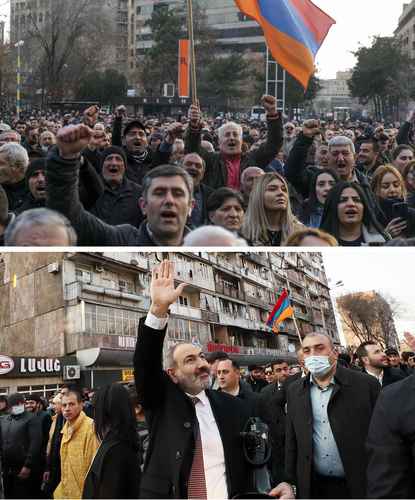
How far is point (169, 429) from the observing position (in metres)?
4.02

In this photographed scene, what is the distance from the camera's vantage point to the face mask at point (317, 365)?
4.30 m

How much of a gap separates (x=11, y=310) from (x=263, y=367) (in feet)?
4.87

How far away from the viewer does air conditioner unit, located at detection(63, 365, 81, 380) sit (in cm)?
394

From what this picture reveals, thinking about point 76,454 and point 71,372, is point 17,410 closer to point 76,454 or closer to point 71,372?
point 71,372

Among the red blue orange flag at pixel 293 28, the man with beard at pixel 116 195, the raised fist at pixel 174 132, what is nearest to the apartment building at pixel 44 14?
the raised fist at pixel 174 132

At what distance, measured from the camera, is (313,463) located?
4.30 m

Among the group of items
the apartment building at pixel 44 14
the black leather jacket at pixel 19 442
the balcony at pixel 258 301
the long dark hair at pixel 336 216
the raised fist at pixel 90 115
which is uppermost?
the apartment building at pixel 44 14

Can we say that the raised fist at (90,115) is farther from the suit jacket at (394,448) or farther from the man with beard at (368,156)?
the suit jacket at (394,448)

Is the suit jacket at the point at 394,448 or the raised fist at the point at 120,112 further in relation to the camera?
the raised fist at the point at 120,112

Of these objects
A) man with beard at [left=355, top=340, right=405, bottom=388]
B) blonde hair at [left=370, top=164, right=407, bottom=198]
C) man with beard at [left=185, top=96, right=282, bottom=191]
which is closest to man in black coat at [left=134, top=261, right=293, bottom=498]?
man with beard at [left=355, top=340, right=405, bottom=388]

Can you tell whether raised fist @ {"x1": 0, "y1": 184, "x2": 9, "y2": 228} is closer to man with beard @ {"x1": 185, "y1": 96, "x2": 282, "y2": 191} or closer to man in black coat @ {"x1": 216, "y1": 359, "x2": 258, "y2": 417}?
man in black coat @ {"x1": 216, "y1": 359, "x2": 258, "y2": 417}

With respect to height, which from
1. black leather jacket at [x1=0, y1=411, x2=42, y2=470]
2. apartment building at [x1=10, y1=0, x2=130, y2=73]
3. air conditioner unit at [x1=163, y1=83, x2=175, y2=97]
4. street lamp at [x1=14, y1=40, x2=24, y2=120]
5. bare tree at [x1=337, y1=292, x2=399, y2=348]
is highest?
street lamp at [x1=14, y1=40, x2=24, y2=120]

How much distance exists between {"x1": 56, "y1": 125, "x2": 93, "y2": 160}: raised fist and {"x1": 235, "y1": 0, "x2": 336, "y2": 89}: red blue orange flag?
13.9 feet

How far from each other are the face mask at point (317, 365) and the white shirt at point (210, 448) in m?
0.61
